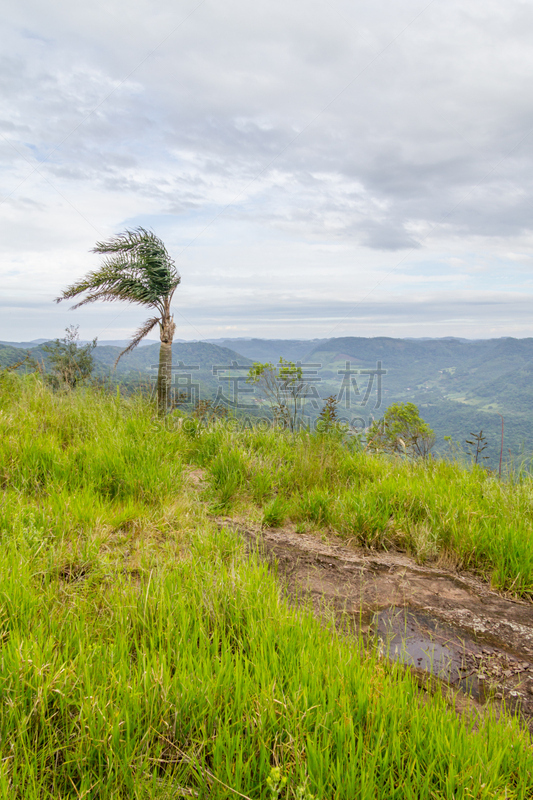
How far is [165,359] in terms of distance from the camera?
1138 centimetres

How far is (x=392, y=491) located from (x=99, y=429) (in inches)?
128

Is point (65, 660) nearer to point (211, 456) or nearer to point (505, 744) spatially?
point (505, 744)

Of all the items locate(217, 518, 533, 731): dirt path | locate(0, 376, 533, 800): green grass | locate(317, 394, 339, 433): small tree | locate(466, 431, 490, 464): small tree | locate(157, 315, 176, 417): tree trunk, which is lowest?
locate(217, 518, 533, 731): dirt path

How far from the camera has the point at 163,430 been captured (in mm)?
5117

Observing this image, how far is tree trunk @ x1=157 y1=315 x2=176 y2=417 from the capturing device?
11086 mm

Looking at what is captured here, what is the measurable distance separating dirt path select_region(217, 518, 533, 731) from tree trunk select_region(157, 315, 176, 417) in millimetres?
8157

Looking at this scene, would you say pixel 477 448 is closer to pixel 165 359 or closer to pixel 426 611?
pixel 426 611

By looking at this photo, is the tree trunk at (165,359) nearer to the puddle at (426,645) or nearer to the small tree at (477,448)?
the small tree at (477,448)

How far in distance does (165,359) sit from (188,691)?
1045 centimetres

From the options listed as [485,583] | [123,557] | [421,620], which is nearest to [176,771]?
[123,557]

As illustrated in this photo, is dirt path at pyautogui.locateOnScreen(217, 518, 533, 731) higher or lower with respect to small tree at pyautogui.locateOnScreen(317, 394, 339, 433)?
lower

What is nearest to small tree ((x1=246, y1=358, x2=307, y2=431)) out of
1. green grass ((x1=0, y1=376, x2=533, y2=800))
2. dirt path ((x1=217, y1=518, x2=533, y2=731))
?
dirt path ((x1=217, y1=518, x2=533, y2=731))

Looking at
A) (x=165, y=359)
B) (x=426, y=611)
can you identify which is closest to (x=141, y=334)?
(x=165, y=359)

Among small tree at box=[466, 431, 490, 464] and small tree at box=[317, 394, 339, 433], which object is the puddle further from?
small tree at box=[317, 394, 339, 433]
